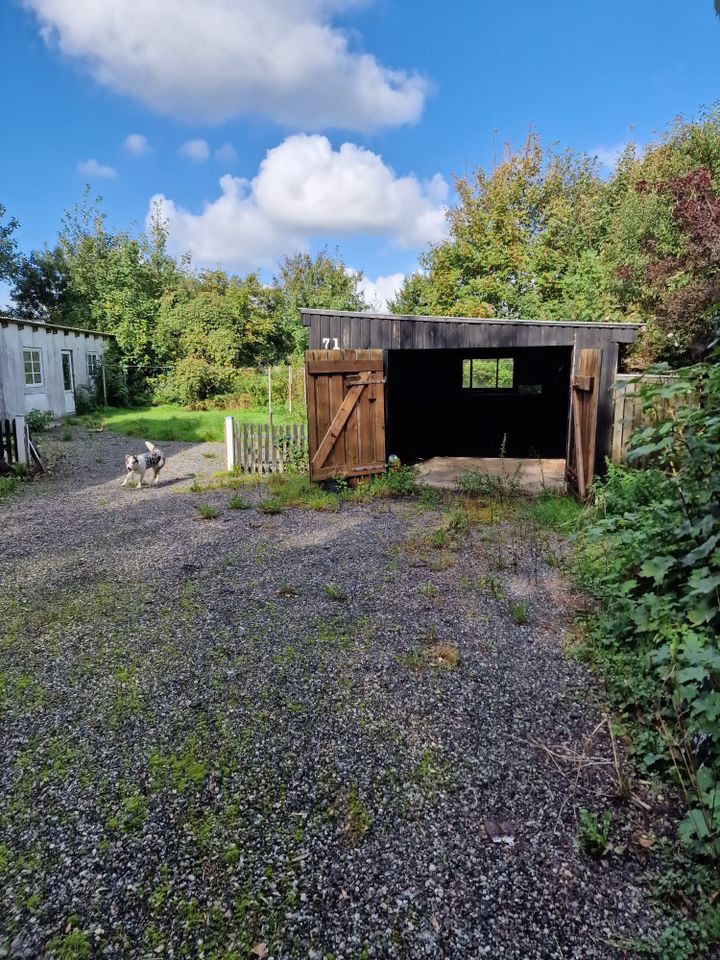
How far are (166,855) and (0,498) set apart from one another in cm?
781

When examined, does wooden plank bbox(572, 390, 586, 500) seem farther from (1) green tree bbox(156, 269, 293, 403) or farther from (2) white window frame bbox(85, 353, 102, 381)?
→ (2) white window frame bbox(85, 353, 102, 381)

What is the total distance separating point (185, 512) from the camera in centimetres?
784

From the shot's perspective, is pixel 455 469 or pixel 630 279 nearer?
pixel 455 469

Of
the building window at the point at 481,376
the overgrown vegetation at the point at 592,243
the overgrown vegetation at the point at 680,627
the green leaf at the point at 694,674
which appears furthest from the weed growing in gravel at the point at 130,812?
the overgrown vegetation at the point at 592,243

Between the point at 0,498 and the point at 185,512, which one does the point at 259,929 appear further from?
the point at 0,498

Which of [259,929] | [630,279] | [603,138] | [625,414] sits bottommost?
[259,929]

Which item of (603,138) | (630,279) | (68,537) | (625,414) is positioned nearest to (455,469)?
(625,414)

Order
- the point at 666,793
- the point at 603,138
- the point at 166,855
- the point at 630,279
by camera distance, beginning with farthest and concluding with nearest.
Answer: the point at 603,138
the point at 630,279
the point at 666,793
the point at 166,855

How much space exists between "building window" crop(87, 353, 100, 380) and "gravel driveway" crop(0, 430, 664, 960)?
16.8m

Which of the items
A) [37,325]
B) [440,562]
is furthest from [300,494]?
[37,325]

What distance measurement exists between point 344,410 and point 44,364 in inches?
496

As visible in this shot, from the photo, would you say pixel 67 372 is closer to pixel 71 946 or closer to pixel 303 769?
pixel 303 769

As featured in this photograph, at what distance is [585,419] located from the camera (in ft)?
26.3

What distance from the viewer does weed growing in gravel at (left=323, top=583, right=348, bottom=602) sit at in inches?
194
